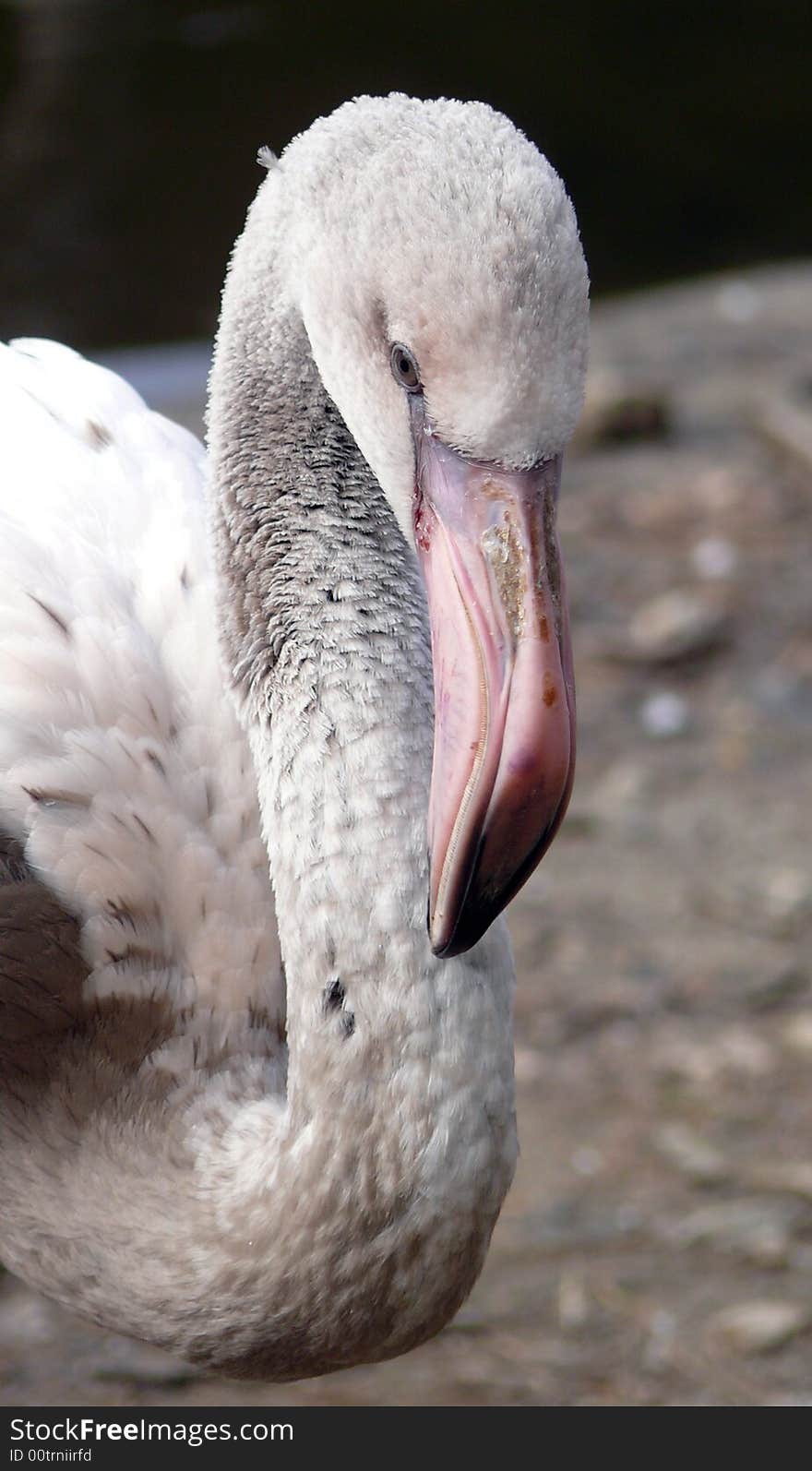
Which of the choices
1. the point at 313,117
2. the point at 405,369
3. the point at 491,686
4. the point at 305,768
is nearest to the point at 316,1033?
the point at 305,768

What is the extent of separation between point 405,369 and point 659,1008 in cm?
236

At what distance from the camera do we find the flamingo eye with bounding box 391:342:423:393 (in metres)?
1.79

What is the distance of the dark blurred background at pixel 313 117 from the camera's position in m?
7.95

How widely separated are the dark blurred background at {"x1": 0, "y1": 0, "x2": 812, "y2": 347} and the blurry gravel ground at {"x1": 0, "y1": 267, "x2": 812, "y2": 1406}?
2.51 meters

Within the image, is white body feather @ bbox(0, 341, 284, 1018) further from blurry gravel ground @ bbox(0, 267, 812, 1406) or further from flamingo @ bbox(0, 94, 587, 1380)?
blurry gravel ground @ bbox(0, 267, 812, 1406)

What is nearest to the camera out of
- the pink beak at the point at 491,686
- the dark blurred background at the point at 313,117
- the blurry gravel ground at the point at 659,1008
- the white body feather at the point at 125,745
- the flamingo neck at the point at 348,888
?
the pink beak at the point at 491,686

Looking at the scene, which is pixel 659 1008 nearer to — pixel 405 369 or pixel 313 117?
pixel 405 369

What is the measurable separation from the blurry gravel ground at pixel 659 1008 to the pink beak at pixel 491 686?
66.3 inches

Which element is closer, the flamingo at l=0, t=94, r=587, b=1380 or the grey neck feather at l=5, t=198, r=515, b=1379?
the flamingo at l=0, t=94, r=587, b=1380


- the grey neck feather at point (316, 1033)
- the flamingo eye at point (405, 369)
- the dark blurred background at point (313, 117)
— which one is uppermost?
the dark blurred background at point (313, 117)

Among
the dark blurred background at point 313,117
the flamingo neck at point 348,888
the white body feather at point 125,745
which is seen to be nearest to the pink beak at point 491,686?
the flamingo neck at point 348,888

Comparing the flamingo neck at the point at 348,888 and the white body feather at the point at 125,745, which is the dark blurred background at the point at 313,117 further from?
the flamingo neck at the point at 348,888

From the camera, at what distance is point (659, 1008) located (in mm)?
3895

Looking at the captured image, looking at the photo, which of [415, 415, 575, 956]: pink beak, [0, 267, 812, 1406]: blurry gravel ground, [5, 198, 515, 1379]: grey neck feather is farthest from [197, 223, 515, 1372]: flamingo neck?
[0, 267, 812, 1406]: blurry gravel ground
